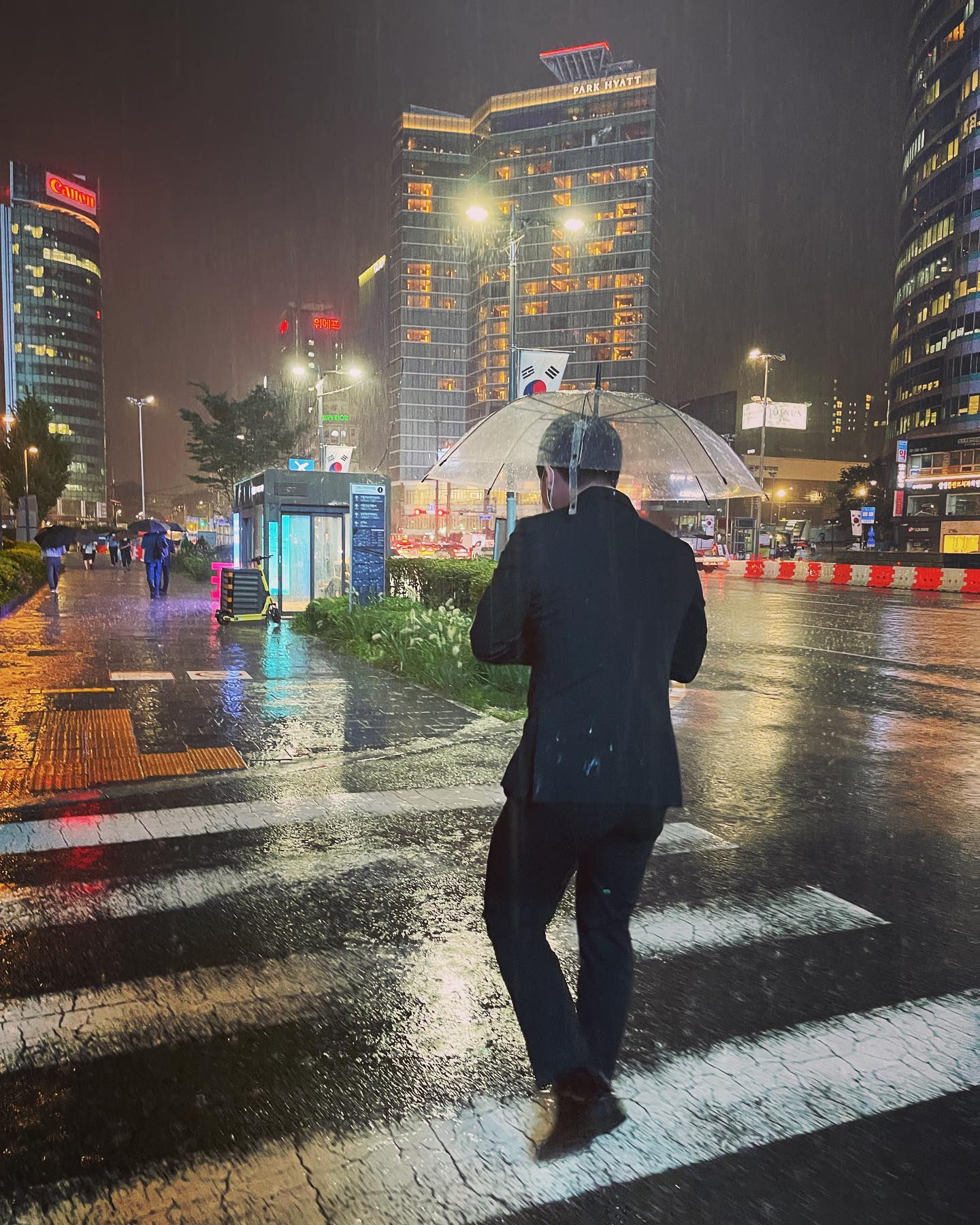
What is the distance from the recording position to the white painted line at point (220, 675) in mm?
11030

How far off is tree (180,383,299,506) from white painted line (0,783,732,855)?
39.7 m

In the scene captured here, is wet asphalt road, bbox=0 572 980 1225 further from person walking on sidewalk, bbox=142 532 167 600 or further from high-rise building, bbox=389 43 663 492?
high-rise building, bbox=389 43 663 492

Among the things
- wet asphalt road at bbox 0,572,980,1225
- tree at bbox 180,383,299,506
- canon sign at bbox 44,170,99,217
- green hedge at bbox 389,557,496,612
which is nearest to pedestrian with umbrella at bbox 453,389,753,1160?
wet asphalt road at bbox 0,572,980,1225

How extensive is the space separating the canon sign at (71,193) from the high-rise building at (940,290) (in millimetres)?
147611

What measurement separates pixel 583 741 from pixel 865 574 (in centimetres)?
3873

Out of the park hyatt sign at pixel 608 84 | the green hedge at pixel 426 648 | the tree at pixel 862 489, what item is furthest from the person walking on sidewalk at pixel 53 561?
the park hyatt sign at pixel 608 84

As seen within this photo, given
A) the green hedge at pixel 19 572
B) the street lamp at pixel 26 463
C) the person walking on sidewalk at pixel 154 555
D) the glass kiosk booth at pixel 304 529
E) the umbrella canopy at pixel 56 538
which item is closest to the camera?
the glass kiosk booth at pixel 304 529

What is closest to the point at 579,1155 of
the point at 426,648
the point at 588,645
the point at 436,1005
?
the point at 436,1005

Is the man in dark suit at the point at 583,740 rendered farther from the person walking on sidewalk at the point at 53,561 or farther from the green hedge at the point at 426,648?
the person walking on sidewalk at the point at 53,561

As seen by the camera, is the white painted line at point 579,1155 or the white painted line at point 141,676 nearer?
the white painted line at point 579,1155

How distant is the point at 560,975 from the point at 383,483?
16.8 meters

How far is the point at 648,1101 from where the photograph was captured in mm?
2729

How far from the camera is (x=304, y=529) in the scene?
1952 centimetres

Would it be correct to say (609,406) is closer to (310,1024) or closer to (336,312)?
(310,1024)
